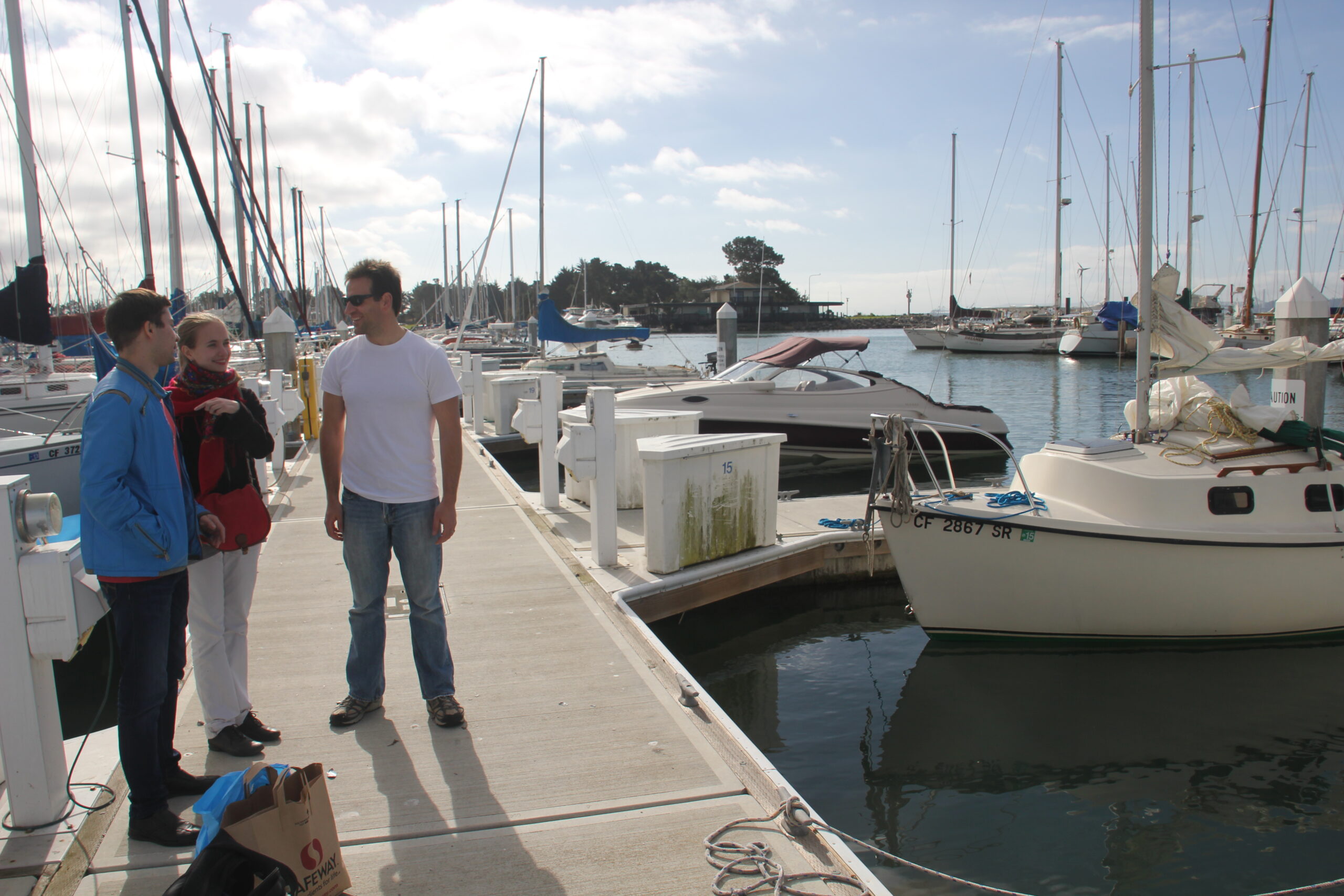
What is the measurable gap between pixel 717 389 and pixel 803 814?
12.1 metres

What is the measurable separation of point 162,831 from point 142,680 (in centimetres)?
50

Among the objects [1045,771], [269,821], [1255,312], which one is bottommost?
[1045,771]

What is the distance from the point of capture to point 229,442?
330cm

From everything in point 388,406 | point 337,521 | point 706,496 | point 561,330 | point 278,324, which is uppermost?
point 561,330

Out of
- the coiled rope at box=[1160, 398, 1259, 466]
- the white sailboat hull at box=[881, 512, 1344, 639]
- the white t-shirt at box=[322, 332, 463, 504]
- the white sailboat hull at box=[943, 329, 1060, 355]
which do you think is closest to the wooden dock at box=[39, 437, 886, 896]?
the white t-shirt at box=[322, 332, 463, 504]

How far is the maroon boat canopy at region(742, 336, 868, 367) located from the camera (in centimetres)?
1547

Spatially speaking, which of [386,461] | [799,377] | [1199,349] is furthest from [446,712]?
[799,377]

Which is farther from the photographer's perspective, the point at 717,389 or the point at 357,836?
the point at 717,389

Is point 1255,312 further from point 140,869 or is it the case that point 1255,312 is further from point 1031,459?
point 140,869

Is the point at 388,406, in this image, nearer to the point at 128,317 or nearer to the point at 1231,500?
the point at 128,317

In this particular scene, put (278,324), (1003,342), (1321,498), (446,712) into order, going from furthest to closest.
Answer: (1003,342), (278,324), (1321,498), (446,712)

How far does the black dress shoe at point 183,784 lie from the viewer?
10.3 feet

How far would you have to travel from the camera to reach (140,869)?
2.76 metres

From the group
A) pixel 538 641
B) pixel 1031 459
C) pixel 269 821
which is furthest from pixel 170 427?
pixel 1031 459
